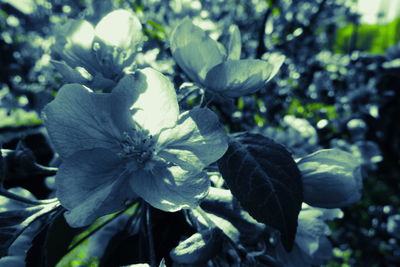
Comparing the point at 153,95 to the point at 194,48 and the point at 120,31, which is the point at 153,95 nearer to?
the point at 194,48

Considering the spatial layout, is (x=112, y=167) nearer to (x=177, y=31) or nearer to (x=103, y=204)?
(x=103, y=204)

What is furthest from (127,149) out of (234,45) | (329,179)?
(329,179)

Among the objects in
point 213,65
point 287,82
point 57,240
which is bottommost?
point 287,82

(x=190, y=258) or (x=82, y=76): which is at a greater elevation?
(x=82, y=76)

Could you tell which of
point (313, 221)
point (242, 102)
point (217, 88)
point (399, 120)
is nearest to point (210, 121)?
point (217, 88)

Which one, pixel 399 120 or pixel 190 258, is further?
pixel 399 120

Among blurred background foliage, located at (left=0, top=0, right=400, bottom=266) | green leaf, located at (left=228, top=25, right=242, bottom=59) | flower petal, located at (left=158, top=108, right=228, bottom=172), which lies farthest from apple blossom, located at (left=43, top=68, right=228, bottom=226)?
blurred background foliage, located at (left=0, top=0, right=400, bottom=266)

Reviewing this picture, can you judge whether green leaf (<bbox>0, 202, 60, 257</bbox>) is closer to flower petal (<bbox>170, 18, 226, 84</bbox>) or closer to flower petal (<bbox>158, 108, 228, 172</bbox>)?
flower petal (<bbox>158, 108, 228, 172</bbox>)
